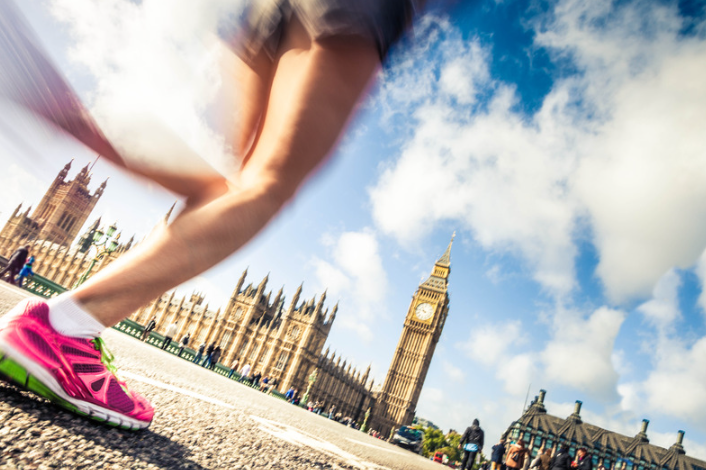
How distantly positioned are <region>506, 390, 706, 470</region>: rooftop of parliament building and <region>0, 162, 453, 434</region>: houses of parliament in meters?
16.4

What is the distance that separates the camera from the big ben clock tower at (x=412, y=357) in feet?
183

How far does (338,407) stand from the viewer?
52938mm

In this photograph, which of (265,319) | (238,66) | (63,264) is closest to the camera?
(238,66)

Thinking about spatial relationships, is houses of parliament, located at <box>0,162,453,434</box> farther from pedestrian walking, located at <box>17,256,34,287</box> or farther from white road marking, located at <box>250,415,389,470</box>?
white road marking, located at <box>250,415,389,470</box>

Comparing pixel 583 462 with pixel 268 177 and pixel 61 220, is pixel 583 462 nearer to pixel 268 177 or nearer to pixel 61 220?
pixel 268 177

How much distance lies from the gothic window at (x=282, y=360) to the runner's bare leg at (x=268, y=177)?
158ft

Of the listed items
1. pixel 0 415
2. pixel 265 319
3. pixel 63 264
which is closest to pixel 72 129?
pixel 0 415

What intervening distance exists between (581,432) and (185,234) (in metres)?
71.0

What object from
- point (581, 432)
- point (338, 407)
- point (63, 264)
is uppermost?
point (581, 432)

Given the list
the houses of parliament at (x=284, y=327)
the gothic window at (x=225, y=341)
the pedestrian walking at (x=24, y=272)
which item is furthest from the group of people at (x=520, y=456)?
the gothic window at (x=225, y=341)

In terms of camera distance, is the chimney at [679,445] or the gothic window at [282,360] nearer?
the gothic window at [282,360]

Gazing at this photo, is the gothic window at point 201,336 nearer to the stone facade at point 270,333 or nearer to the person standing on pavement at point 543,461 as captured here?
the stone facade at point 270,333

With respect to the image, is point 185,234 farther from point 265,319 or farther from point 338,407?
point 338,407

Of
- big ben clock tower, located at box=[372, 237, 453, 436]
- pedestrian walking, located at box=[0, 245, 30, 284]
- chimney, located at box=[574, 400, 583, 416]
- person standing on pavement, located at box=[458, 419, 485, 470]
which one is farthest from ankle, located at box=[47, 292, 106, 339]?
chimney, located at box=[574, 400, 583, 416]
